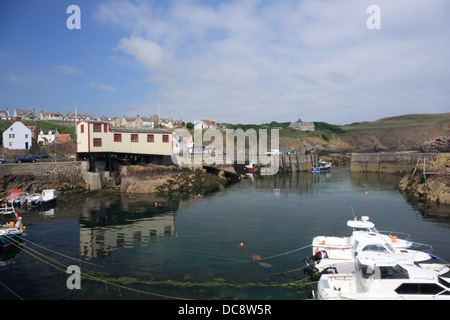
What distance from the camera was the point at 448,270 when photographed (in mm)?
16672

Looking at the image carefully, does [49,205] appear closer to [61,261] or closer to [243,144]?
[61,261]

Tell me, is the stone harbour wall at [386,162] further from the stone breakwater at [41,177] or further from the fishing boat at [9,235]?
the fishing boat at [9,235]

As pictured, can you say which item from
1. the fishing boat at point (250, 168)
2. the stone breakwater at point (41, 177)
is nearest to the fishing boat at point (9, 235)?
the stone breakwater at point (41, 177)

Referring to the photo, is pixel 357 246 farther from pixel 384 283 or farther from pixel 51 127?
pixel 51 127

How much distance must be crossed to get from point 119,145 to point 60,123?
6514 centimetres

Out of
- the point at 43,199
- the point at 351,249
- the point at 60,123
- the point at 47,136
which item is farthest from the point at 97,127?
the point at 60,123

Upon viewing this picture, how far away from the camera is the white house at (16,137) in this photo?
62656mm

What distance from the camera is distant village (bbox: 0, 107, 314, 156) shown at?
63031mm

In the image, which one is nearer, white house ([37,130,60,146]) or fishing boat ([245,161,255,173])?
fishing boat ([245,161,255,173])

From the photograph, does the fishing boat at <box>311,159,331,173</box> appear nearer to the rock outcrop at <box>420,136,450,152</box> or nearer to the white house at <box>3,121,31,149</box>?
the rock outcrop at <box>420,136,450,152</box>

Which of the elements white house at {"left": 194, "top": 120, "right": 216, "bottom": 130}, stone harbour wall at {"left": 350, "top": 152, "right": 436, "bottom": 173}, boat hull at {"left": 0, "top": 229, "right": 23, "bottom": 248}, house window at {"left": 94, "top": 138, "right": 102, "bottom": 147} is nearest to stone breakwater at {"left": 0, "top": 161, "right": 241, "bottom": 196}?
house window at {"left": 94, "top": 138, "right": 102, "bottom": 147}

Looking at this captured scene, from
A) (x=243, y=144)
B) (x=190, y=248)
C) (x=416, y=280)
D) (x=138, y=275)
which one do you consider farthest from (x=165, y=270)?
(x=243, y=144)

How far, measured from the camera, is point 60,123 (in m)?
99.0

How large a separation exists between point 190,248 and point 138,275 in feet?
17.5
